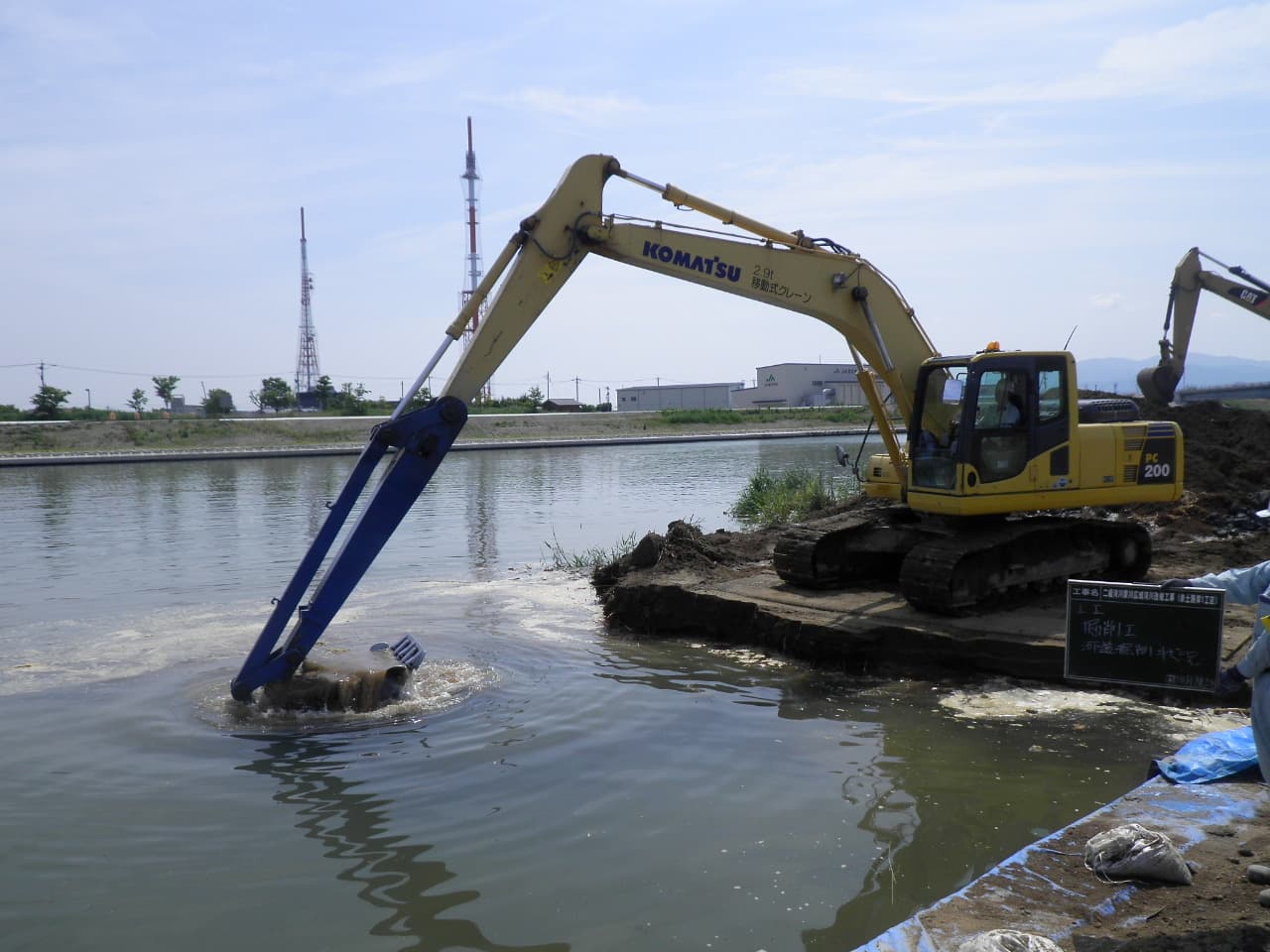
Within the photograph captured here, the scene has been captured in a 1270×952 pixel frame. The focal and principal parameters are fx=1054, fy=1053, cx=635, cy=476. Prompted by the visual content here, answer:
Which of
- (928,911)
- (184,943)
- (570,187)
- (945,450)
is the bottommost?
(184,943)

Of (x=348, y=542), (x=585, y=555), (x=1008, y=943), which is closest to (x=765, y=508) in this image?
(x=585, y=555)

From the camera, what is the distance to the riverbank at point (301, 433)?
45094 mm

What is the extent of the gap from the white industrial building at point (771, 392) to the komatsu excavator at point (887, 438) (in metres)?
77.5

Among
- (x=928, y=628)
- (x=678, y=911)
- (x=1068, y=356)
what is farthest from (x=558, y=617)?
(x=678, y=911)

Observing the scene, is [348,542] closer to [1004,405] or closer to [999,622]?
[999,622]

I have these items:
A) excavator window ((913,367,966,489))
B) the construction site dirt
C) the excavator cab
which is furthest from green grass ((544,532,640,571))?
the excavator cab

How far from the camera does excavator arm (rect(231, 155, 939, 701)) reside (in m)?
8.21

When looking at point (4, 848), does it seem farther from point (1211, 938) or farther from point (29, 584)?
point (29, 584)

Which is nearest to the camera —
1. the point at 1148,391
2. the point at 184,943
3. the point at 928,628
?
the point at 184,943

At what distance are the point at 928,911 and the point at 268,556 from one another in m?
13.7

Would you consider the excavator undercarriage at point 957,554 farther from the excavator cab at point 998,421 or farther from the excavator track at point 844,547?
the excavator cab at point 998,421

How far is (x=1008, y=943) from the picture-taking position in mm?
3721

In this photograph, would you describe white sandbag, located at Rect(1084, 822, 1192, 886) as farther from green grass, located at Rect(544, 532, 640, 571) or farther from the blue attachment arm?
green grass, located at Rect(544, 532, 640, 571)

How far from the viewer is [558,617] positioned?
11.8 meters
